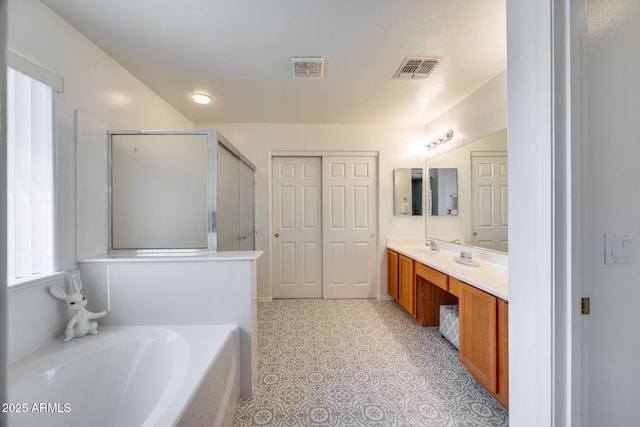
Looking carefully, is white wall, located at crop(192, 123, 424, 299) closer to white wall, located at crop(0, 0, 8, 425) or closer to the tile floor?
the tile floor

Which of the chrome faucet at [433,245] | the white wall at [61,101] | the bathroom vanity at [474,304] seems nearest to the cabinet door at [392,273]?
the bathroom vanity at [474,304]

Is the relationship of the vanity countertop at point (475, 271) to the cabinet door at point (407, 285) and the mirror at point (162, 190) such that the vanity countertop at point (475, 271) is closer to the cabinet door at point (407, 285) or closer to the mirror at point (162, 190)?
the cabinet door at point (407, 285)

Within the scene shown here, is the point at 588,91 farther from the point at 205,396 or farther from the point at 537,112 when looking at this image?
the point at 205,396

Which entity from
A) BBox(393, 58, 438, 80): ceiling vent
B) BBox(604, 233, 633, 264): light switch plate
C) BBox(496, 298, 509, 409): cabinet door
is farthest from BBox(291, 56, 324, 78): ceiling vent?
BBox(496, 298, 509, 409): cabinet door

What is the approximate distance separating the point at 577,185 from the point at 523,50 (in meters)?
0.55

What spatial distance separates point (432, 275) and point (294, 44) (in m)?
2.15

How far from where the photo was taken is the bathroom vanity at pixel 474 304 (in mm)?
1436

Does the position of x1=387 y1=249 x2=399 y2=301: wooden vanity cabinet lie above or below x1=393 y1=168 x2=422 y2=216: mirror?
below

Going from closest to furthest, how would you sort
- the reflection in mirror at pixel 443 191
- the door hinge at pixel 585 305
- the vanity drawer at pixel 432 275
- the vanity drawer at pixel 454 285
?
the door hinge at pixel 585 305, the vanity drawer at pixel 454 285, the vanity drawer at pixel 432 275, the reflection in mirror at pixel 443 191

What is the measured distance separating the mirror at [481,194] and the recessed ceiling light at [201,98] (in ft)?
8.69

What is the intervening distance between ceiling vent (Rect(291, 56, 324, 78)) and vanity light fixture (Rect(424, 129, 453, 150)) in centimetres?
161

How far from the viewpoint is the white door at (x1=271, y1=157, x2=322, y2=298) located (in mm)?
3434

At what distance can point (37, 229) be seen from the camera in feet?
4.64

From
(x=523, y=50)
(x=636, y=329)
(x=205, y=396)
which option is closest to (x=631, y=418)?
(x=636, y=329)
